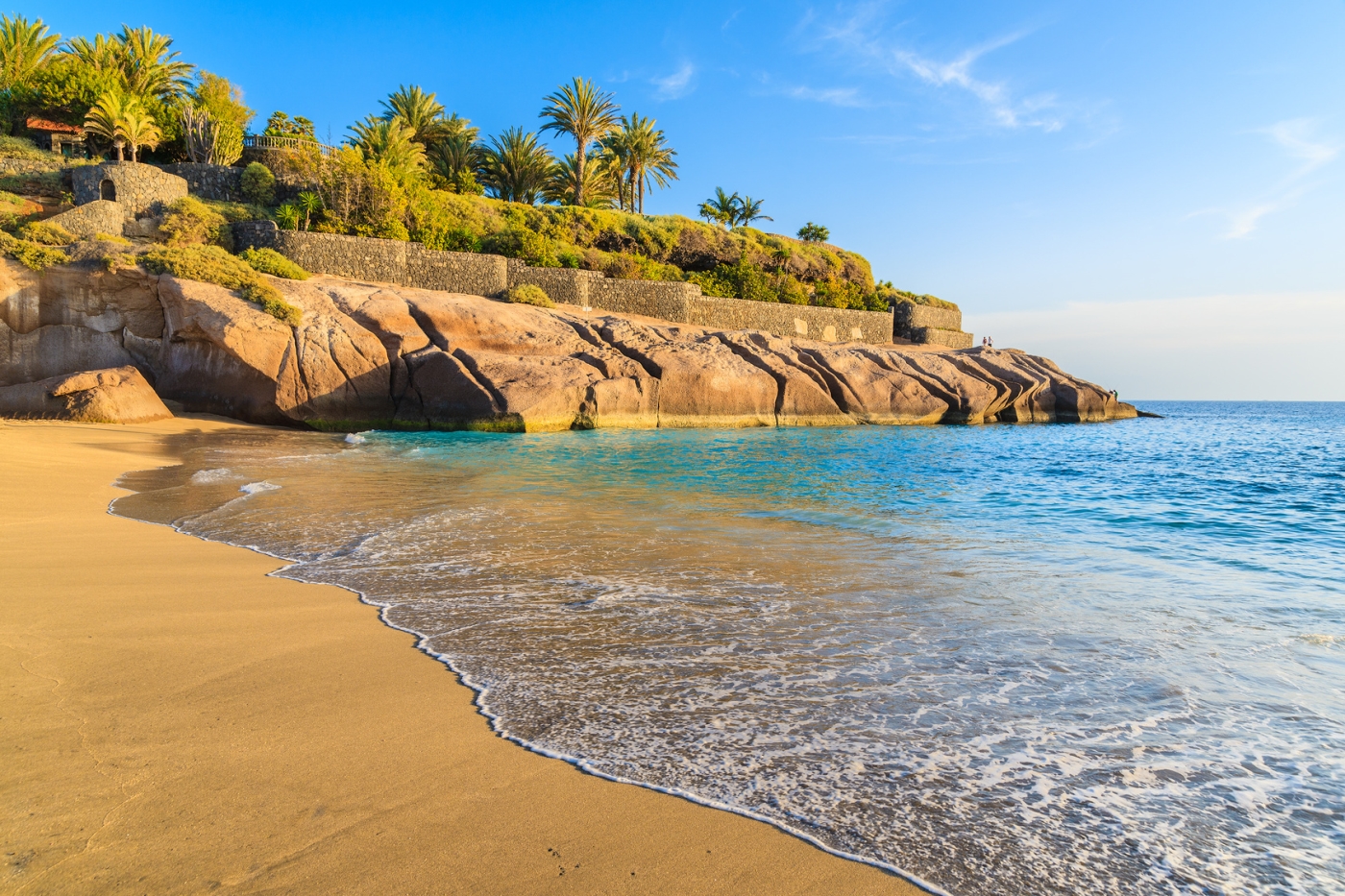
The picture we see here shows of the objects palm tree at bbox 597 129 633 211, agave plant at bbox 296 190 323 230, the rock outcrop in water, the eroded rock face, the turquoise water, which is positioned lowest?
the turquoise water

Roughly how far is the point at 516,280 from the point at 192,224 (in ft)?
36.5

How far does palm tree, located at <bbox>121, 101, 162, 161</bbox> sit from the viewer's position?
92.7 ft

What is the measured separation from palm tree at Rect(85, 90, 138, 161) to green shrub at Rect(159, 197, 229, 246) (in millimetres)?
6949

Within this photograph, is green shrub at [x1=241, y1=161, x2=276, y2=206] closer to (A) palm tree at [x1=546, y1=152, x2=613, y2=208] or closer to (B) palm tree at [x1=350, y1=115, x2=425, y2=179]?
(B) palm tree at [x1=350, y1=115, x2=425, y2=179]

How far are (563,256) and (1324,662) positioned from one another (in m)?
30.4

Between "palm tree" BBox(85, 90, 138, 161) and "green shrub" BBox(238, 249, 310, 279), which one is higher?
"palm tree" BBox(85, 90, 138, 161)

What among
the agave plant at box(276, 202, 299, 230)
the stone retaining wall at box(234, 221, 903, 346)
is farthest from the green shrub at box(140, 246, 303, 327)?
the agave plant at box(276, 202, 299, 230)

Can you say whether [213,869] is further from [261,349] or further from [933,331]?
[933,331]

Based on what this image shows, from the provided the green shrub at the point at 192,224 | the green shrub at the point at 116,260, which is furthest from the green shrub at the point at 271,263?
the green shrub at the point at 116,260

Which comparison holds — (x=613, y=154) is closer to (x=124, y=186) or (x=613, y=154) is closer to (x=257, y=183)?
(x=257, y=183)

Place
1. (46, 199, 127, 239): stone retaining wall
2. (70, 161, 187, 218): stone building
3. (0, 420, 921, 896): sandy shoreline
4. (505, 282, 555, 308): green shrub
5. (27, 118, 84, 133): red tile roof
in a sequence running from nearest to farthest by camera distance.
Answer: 1. (0, 420, 921, 896): sandy shoreline
2. (46, 199, 127, 239): stone retaining wall
3. (70, 161, 187, 218): stone building
4. (505, 282, 555, 308): green shrub
5. (27, 118, 84, 133): red tile roof

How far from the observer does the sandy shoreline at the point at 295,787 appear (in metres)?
1.96

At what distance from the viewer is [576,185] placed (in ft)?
138

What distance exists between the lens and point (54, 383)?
655 inches
